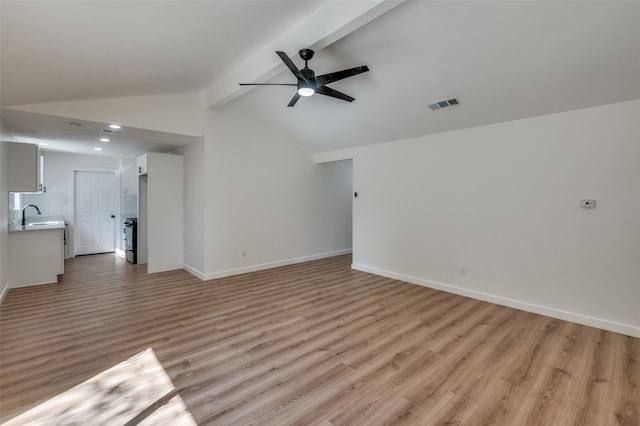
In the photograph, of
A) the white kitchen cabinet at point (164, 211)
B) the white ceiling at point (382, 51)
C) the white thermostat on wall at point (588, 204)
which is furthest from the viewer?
the white kitchen cabinet at point (164, 211)

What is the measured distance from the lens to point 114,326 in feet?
10.4

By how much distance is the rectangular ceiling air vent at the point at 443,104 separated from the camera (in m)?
3.66

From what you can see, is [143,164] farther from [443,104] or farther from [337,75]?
[443,104]

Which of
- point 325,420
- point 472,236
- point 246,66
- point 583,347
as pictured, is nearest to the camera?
point 325,420

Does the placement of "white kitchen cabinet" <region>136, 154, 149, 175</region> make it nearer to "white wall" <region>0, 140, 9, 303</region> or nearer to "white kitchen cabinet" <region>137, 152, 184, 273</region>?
"white kitchen cabinet" <region>137, 152, 184, 273</region>

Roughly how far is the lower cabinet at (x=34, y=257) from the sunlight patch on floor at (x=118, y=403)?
12.2ft

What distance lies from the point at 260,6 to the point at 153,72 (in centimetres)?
171

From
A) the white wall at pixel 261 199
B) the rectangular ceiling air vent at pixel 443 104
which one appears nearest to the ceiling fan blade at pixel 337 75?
the rectangular ceiling air vent at pixel 443 104

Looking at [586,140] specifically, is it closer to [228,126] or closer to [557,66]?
[557,66]

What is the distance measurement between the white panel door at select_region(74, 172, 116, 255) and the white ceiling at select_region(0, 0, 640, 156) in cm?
365

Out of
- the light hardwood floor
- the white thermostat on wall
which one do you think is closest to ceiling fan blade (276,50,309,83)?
the light hardwood floor

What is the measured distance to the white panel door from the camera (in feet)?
23.8

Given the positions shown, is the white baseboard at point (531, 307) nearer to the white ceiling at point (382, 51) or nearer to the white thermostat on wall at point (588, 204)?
the white thermostat on wall at point (588, 204)

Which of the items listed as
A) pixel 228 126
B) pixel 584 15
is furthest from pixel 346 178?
pixel 584 15
